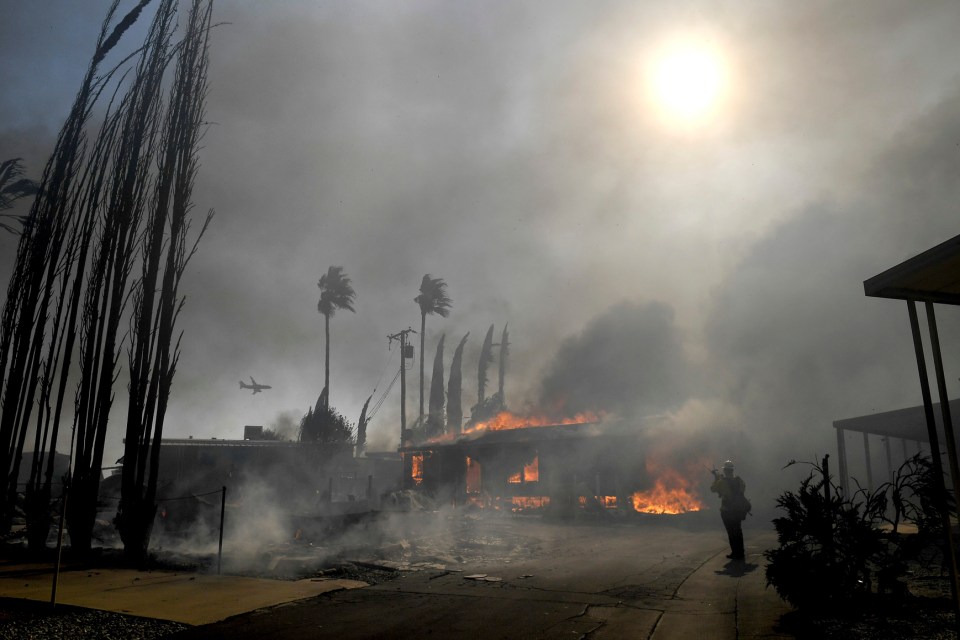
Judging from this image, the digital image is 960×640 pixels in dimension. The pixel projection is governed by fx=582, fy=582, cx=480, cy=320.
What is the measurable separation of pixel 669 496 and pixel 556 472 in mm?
5025

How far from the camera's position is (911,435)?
2070 centimetres

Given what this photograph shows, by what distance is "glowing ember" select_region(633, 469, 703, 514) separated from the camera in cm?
2364

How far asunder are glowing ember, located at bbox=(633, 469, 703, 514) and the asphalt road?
34.9 feet

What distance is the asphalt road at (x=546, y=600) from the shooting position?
602 cm

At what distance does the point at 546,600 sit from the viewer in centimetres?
747

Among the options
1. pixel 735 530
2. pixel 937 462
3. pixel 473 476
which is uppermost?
pixel 937 462

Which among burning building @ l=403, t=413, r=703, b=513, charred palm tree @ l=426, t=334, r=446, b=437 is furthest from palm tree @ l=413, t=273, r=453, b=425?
burning building @ l=403, t=413, r=703, b=513

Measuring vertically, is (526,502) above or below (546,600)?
below

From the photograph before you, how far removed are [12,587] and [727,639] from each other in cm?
949

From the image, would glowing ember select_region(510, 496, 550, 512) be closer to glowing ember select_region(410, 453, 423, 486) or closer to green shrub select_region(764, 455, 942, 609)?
glowing ember select_region(410, 453, 423, 486)

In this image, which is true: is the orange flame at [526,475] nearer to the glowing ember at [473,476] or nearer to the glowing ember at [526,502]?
the glowing ember at [526,502]

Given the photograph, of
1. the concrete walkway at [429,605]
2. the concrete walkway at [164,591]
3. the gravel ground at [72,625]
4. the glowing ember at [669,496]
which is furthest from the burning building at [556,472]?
the gravel ground at [72,625]

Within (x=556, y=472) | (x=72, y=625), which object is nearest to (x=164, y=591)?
(x=72, y=625)

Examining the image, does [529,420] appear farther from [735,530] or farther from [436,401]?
[735,530]
